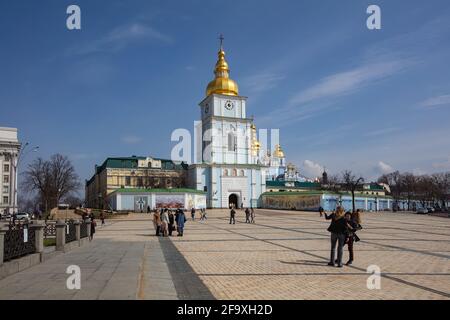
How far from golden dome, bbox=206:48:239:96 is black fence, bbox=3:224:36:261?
63688 mm

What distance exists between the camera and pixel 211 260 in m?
12.9

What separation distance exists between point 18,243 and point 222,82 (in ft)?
215

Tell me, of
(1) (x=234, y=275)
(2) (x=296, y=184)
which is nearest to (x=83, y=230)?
(1) (x=234, y=275)

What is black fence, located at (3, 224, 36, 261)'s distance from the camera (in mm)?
10227

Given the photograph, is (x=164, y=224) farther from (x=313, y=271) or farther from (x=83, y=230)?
(x=313, y=271)

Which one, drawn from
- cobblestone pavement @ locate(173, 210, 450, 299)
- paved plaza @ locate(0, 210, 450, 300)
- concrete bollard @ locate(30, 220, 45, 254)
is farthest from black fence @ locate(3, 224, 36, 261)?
cobblestone pavement @ locate(173, 210, 450, 299)

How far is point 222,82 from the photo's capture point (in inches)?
2926

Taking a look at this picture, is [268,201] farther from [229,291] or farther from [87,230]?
[229,291]

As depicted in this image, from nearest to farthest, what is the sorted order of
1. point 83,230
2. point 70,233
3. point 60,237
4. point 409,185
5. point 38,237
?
point 38,237 → point 60,237 → point 70,233 → point 83,230 → point 409,185

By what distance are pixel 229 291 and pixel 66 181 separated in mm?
64695

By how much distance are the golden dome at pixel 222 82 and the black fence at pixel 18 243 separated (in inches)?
2507

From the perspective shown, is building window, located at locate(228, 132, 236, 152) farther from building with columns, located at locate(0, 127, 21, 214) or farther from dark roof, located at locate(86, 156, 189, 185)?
building with columns, located at locate(0, 127, 21, 214)

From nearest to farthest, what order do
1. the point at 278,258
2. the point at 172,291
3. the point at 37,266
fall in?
the point at 172,291
the point at 37,266
the point at 278,258
